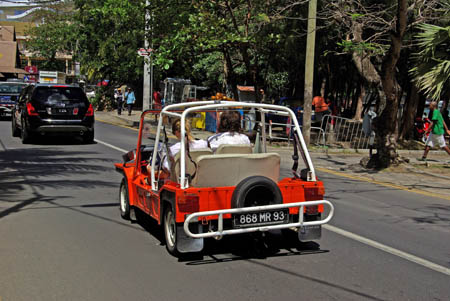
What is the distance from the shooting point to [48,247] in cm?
631

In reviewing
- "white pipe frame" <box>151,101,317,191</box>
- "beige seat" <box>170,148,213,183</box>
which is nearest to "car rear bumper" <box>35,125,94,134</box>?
"white pipe frame" <box>151,101,317,191</box>

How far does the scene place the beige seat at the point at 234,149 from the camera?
6234mm

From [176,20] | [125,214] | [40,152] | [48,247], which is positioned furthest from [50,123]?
[48,247]

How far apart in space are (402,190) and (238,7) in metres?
12.1

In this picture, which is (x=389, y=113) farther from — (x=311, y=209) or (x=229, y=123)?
(x=311, y=209)

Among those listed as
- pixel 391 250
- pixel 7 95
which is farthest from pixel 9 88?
pixel 391 250

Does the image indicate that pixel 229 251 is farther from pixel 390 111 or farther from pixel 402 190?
pixel 390 111

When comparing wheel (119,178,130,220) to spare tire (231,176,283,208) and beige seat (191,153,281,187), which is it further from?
spare tire (231,176,283,208)

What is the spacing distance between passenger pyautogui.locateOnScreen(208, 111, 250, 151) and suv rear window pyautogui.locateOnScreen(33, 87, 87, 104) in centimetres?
1147

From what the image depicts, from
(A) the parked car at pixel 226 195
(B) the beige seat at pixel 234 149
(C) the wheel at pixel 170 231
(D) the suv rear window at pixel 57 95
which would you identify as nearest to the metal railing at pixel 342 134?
(D) the suv rear window at pixel 57 95

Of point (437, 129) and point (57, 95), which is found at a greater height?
point (57, 95)

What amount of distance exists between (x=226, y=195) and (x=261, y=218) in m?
0.44

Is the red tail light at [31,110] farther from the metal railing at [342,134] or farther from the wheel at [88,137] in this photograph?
the metal railing at [342,134]

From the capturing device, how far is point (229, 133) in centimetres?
659
